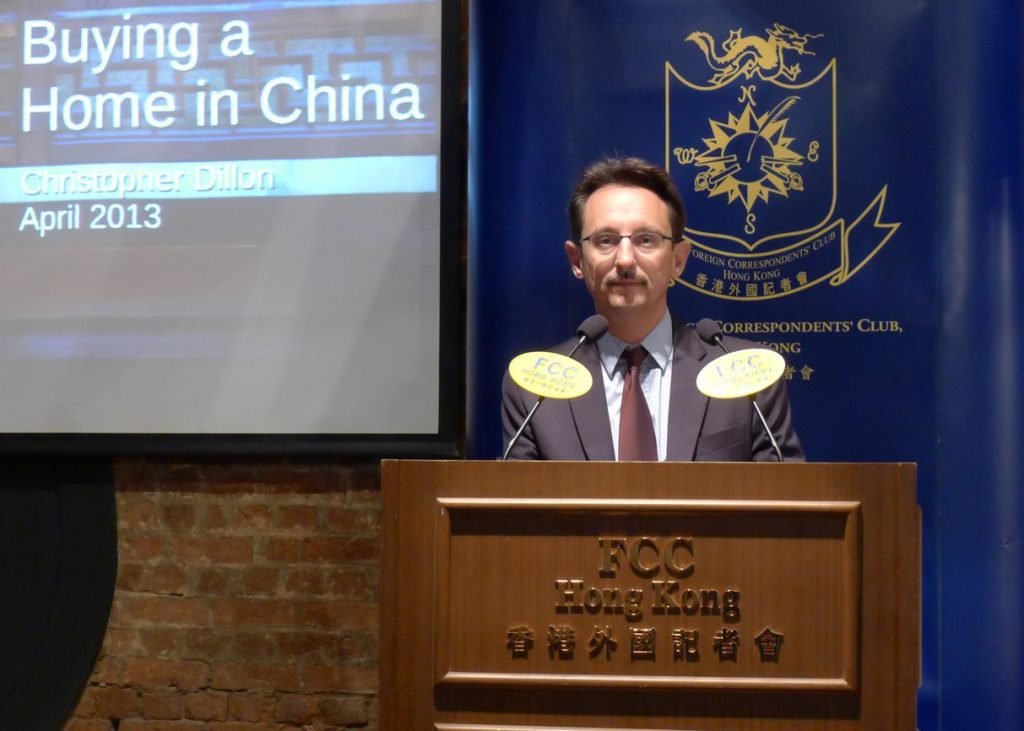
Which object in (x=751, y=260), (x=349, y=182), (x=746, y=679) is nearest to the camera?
(x=746, y=679)

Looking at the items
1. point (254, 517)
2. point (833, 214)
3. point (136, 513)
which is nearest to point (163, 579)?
point (136, 513)

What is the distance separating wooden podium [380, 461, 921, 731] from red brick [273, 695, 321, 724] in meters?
1.36

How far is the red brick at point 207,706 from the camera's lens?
2537 millimetres

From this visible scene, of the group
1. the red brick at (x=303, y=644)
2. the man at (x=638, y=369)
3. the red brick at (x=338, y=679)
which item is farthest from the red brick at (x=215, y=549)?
the man at (x=638, y=369)

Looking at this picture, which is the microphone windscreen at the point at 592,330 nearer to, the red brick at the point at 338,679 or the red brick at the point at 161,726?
the red brick at the point at 338,679

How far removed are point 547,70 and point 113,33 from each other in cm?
113

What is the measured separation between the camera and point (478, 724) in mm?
1241

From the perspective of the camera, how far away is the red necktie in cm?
168

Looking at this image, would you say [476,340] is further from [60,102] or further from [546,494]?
[60,102]

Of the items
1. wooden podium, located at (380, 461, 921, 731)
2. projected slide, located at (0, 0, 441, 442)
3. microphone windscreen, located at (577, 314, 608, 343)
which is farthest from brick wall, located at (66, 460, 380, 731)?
wooden podium, located at (380, 461, 921, 731)

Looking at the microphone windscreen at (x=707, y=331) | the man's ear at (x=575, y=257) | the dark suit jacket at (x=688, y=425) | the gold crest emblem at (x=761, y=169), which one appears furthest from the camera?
the gold crest emblem at (x=761, y=169)

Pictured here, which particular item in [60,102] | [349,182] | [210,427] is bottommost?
[210,427]

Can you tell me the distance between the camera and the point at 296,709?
2514 millimetres

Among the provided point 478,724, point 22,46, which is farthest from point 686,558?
point 22,46
